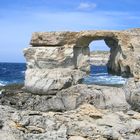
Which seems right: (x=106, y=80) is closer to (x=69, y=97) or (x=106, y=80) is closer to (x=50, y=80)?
(x=50, y=80)

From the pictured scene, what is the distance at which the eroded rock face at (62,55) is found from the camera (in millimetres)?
29891

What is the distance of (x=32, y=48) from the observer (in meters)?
32.5

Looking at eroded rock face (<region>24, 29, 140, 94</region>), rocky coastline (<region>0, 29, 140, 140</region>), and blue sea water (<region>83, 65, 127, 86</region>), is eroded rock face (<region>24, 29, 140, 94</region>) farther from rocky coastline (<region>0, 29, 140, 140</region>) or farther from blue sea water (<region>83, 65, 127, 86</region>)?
blue sea water (<region>83, 65, 127, 86</region>)

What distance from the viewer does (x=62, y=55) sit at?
107ft

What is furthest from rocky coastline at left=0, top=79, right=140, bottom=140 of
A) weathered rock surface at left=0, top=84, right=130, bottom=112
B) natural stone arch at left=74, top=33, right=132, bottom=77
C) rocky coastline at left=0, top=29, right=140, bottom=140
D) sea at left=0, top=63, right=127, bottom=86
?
natural stone arch at left=74, top=33, right=132, bottom=77

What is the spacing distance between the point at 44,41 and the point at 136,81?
45.6 ft

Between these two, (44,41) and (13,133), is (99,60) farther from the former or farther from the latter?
(13,133)

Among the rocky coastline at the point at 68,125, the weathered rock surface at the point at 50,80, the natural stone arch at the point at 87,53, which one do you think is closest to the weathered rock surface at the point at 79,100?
the weathered rock surface at the point at 50,80

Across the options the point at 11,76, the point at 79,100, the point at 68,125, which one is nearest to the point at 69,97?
the point at 79,100

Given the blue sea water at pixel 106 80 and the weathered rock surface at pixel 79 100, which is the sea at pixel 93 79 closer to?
the blue sea water at pixel 106 80

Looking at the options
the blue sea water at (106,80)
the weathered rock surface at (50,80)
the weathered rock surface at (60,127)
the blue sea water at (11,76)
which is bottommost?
the blue sea water at (11,76)

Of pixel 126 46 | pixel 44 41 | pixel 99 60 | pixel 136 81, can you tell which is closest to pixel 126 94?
pixel 136 81

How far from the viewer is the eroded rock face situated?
2989cm

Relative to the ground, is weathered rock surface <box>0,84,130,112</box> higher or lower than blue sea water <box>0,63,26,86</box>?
higher
